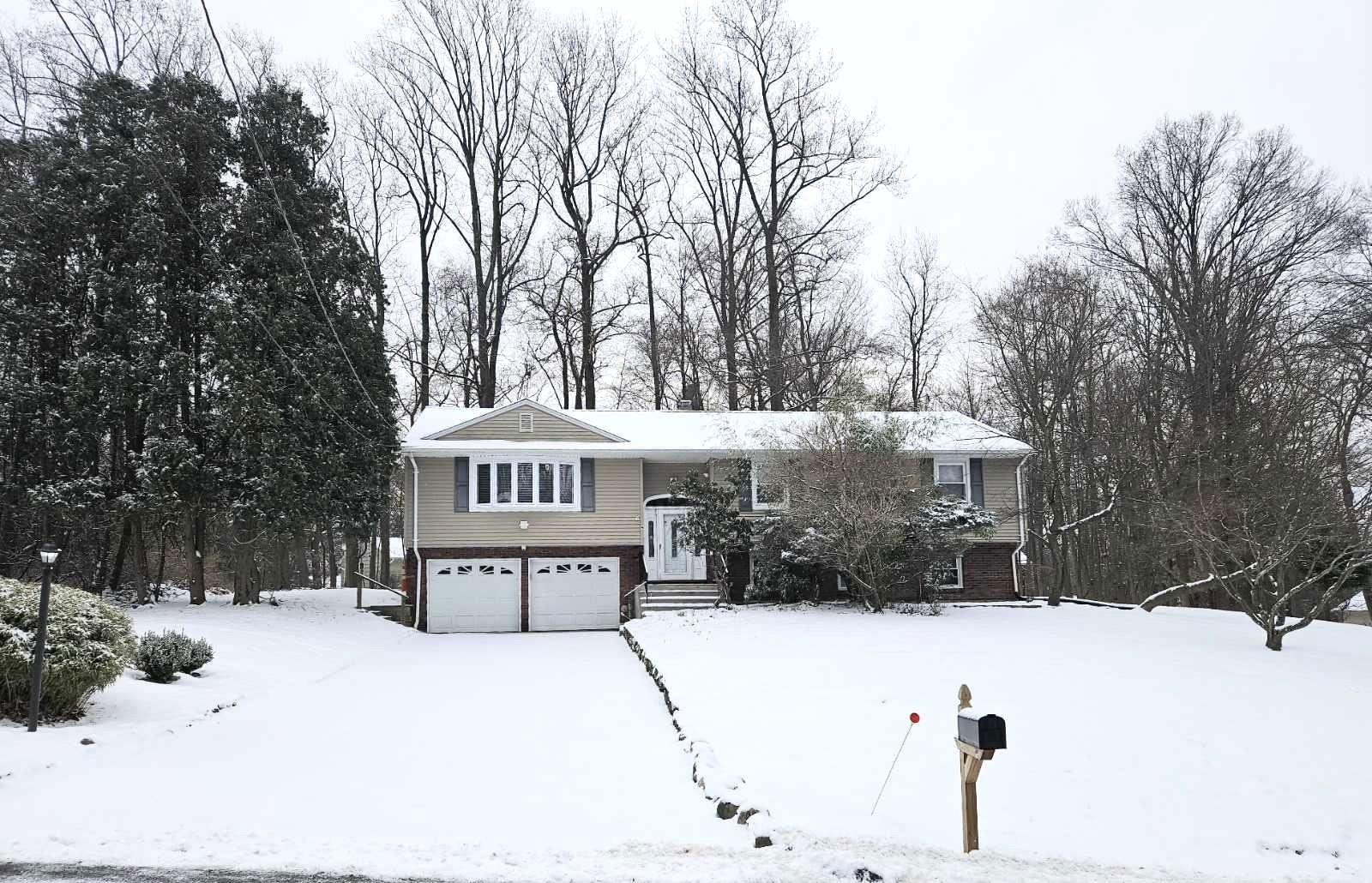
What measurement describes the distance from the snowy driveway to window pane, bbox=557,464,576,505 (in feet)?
32.3

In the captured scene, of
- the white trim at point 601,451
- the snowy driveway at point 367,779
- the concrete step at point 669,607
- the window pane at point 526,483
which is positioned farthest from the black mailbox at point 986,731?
the window pane at point 526,483

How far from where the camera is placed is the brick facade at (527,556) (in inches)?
882

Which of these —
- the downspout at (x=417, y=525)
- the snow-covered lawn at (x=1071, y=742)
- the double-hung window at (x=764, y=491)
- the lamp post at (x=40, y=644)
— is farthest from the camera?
the downspout at (x=417, y=525)

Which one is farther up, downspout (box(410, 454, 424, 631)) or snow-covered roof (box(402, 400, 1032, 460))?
snow-covered roof (box(402, 400, 1032, 460))

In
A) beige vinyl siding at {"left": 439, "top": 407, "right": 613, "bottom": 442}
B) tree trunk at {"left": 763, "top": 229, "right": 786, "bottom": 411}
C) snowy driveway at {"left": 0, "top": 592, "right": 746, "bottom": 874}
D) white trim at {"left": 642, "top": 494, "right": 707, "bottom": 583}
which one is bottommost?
snowy driveway at {"left": 0, "top": 592, "right": 746, "bottom": 874}

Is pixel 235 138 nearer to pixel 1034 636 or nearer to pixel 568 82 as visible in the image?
pixel 568 82

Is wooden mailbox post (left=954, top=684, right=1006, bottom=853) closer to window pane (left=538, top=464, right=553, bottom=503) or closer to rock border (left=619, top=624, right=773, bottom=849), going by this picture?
rock border (left=619, top=624, right=773, bottom=849)

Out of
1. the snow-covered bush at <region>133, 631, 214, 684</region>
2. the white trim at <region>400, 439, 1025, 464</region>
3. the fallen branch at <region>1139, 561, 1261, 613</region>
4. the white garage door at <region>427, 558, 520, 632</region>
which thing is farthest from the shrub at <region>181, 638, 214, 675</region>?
the fallen branch at <region>1139, 561, 1261, 613</region>

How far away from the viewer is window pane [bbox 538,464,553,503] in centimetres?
2258

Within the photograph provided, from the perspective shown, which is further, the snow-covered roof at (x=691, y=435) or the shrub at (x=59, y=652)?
the snow-covered roof at (x=691, y=435)

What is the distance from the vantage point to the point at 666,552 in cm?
2358

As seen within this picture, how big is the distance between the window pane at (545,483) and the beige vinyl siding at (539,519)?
1.23 ft

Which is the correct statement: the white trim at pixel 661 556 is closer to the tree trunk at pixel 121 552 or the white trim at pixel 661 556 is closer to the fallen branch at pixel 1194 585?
the fallen branch at pixel 1194 585

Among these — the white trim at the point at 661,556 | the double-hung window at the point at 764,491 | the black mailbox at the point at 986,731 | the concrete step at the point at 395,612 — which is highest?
the double-hung window at the point at 764,491
